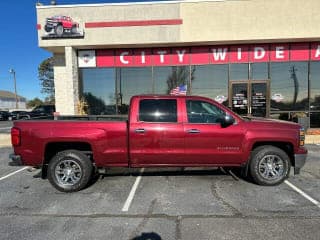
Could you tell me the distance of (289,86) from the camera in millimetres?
13570

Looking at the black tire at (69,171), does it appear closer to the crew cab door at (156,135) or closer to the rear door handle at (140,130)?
the crew cab door at (156,135)

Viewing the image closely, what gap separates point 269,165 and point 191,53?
8817mm

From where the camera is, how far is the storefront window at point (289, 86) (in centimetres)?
1344

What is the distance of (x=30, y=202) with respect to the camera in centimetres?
526

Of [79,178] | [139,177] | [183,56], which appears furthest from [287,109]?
[79,178]

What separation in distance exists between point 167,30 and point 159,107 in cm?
784

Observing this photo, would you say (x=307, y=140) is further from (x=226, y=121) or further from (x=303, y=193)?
(x=226, y=121)

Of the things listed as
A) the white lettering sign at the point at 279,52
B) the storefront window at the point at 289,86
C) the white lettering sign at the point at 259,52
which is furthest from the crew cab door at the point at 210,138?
the white lettering sign at the point at 279,52

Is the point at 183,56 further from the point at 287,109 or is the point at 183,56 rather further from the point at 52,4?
the point at 52,4

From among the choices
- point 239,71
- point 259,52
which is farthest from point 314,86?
point 239,71

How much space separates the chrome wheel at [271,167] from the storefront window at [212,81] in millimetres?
8049

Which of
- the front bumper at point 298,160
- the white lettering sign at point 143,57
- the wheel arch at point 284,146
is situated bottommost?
the front bumper at point 298,160

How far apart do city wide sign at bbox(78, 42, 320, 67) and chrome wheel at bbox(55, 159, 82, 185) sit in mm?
9000

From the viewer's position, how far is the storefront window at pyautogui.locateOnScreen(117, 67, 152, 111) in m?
14.1
